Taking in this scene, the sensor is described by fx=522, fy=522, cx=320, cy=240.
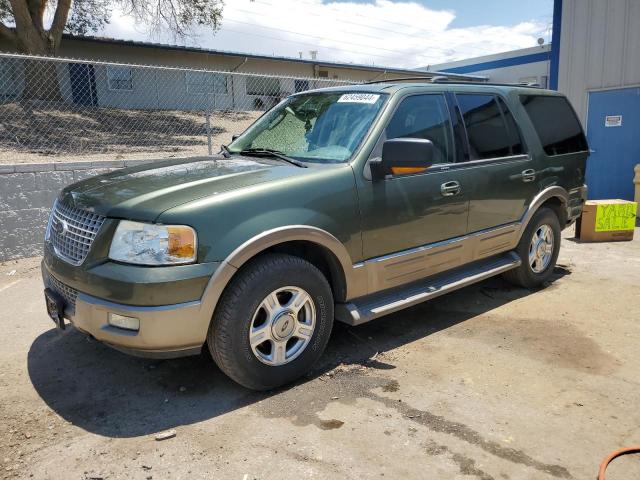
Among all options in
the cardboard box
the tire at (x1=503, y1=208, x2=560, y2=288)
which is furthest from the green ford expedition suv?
the cardboard box

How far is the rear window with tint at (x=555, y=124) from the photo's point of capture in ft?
17.3

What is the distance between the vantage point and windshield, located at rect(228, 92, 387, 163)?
149 inches

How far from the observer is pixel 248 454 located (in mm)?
2729

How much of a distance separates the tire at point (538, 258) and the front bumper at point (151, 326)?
139 inches

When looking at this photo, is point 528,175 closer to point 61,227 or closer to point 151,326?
point 151,326

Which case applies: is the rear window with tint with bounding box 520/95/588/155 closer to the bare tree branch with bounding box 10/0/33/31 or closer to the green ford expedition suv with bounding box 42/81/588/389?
the green ford expedition suv with bounding box 42/81/588/389

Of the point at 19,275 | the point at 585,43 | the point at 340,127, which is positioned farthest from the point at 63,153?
the point at 585,43

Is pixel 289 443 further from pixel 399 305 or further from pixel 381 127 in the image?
pixel 381 127

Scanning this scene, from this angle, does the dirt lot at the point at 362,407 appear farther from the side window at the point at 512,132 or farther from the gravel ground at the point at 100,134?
the gravel ground at the point at 100,134

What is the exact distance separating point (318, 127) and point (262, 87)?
72.5 feet

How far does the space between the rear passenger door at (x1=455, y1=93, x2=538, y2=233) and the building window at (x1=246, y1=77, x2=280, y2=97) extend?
2110cm

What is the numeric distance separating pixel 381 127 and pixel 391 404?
6.26ft

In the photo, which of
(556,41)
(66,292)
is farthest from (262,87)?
(66,292)

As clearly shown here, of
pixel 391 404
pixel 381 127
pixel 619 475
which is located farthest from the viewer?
pixel 381 127
